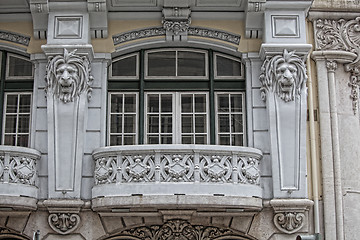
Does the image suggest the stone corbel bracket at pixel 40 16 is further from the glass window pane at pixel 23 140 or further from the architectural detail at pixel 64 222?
the architectural detail at pixel 64 222

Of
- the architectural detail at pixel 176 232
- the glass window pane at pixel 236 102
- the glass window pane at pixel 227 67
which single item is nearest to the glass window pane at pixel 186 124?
the glass window pane at pixel 236 102

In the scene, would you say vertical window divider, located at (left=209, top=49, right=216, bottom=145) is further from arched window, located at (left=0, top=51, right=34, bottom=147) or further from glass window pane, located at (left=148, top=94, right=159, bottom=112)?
arched window, located at (left=0, top=51, right=34, bottom=147)

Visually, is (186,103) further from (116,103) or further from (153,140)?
(116,103)

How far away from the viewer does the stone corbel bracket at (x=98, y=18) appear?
14664mm

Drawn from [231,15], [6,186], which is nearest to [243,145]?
[231,15]

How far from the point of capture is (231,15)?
1534cm

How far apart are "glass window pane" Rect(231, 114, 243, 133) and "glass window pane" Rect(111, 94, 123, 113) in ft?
9.47

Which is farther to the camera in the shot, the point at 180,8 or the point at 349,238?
the point at 180,8

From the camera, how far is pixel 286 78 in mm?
14398

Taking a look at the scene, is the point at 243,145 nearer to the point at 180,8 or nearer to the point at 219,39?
the point at 219,39

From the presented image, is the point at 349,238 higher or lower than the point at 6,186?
lower

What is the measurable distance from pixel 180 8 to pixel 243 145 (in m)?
3.80

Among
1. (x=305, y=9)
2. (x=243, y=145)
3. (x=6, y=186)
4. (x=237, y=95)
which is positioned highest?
(x=305, y=9)

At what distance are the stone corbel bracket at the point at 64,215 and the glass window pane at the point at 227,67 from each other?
4.92m
